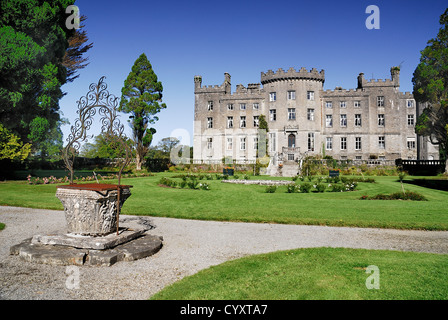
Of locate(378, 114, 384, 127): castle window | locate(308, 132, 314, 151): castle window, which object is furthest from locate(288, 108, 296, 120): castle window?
locate(378, 114, 384, 127): castle window

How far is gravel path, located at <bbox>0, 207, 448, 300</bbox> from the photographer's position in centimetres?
434

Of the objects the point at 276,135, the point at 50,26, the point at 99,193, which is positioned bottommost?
the point at 99,193

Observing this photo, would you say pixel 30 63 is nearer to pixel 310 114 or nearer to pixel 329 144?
pixel 310 114

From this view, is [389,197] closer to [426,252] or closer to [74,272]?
[426,252]

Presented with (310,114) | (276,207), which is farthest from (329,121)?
(276,207)

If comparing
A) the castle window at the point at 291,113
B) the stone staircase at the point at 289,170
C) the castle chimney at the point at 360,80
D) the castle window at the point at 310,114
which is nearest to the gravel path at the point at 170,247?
the stone staircase at the point at 289,170

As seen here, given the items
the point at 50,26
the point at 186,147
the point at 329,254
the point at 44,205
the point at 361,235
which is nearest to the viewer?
the point at 329,254

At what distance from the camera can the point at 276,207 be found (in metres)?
12.0

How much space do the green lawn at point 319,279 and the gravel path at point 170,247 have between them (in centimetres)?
53

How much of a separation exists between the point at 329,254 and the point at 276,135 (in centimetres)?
3761

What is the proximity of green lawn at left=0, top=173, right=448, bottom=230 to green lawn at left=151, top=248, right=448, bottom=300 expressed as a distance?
3.69m

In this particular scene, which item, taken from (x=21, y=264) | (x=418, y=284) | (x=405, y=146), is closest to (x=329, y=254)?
(x=418, y=284)

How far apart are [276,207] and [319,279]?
24.9 ft

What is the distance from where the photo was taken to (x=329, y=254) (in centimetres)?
584
